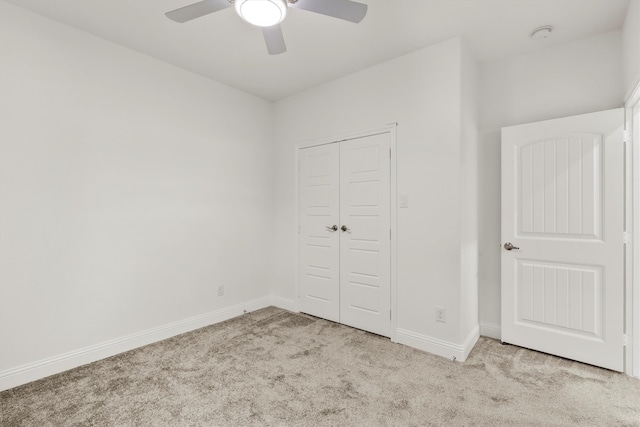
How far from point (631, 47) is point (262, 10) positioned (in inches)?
99.9

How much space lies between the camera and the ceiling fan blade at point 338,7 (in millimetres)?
1684

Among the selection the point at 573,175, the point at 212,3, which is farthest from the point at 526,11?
the point at 212,3

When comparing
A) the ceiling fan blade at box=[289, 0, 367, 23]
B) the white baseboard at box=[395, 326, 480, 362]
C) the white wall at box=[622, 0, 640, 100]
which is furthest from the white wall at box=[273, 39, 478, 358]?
the ceiling fan blade at box=[289, 0, 367, 23]

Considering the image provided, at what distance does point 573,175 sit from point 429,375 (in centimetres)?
196

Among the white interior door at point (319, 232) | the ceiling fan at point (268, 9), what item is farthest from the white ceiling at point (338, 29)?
the white interior door at point (319, 232)

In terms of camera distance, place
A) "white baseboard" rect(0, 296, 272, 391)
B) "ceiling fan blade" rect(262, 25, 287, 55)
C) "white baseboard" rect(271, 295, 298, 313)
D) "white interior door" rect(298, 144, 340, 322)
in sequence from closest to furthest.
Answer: "ceiling fan blade" rect(262, 25, 287, 55) → "white baseboard" rect(0, 296, 272, 391) → "white interior door" rect(298, 144, 340, 322) → "white baseboard" rect(271, 295, 298, 313)

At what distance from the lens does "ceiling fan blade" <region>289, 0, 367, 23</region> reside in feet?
5.52

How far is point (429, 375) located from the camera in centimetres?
226

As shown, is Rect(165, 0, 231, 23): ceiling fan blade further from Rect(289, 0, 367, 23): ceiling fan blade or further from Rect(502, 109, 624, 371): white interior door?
Rect(502, 109, 624, 371): white interior door

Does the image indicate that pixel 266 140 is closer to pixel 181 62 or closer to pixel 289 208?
pixel 289 208

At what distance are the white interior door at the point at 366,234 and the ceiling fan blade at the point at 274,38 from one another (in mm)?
1318

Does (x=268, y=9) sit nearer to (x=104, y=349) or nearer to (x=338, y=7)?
(x=338, y=7)

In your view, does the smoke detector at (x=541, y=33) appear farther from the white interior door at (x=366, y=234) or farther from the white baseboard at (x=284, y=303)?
the white baseboard at (x=284, y=303)

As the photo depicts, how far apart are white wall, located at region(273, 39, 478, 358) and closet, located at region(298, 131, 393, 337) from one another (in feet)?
0.61
